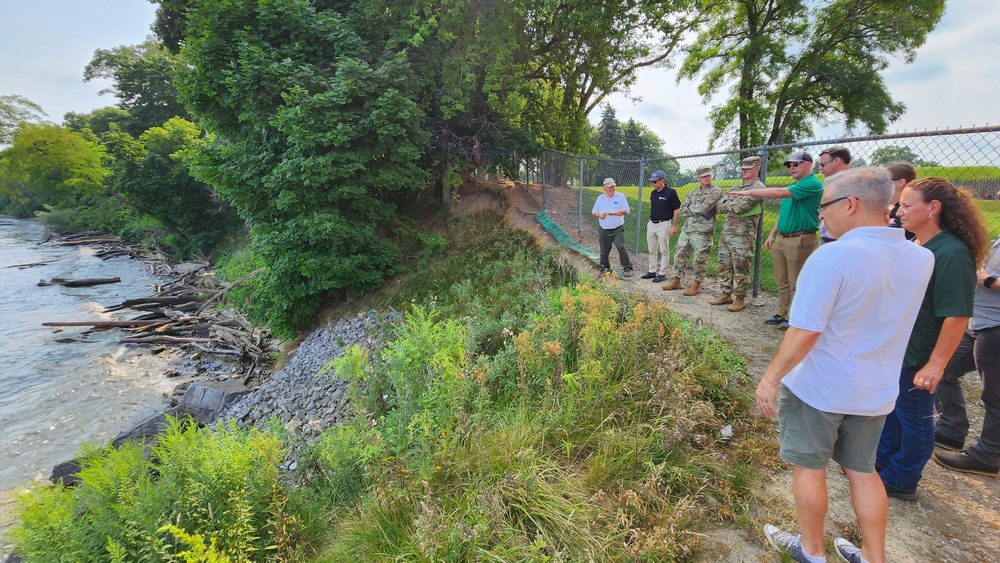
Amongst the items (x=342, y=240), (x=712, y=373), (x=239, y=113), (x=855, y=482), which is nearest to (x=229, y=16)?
(x=239, y=113)

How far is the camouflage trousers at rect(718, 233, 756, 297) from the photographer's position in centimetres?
619

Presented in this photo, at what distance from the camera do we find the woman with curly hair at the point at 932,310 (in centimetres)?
243

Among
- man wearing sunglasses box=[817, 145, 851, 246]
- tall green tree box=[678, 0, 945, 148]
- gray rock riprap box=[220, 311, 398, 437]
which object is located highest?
tall green tree box=[678, 0, 945, 148]

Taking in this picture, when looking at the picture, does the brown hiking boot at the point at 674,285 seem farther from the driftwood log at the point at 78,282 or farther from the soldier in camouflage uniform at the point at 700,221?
the driftwood log at the point at 78,282

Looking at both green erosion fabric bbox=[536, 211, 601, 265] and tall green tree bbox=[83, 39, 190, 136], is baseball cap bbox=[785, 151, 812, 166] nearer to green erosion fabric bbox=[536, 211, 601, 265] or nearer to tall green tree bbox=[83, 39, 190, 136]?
green erosion fabric bbox=[536, 211, 601, 265]

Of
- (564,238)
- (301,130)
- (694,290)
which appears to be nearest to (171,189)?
(301,130)

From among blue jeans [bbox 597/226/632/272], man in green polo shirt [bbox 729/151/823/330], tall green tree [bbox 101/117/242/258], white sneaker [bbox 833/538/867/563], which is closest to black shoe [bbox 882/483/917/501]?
white sneaker [bbox 833/538/867/563]

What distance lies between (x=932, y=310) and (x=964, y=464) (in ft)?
4.94

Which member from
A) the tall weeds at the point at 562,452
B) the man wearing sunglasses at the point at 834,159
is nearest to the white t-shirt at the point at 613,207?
the man wearing sunglasses at the point at 834,159

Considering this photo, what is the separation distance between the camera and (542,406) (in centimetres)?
357

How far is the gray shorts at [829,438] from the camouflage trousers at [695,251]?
16.8ft

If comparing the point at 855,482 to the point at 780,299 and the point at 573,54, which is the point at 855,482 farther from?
the point at 573,54

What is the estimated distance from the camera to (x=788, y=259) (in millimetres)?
5434

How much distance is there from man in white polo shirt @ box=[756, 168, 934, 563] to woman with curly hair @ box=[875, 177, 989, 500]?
28.1 inches
